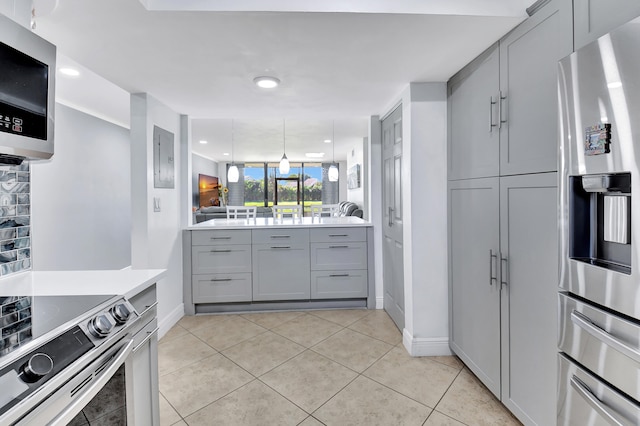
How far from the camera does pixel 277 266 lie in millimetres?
3287

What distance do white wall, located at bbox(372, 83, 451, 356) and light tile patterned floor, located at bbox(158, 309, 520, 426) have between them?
0.23 meters

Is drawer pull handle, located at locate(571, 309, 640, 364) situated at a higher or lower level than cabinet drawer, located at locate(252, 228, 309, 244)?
lower

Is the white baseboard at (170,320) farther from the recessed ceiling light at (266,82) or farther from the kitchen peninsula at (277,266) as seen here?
the recessed ceiling light at (266,82)

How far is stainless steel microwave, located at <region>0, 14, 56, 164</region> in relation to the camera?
37.5 inches

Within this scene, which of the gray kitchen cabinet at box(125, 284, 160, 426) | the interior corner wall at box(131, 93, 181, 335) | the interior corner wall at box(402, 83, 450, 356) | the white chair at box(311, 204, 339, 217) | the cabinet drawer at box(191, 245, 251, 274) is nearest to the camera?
A: the gray kitchen cabinet at box(125, 284, 160, 426)

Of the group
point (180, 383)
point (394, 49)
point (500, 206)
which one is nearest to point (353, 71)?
point (394, 49)

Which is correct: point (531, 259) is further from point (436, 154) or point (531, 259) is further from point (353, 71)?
point (353, 71)

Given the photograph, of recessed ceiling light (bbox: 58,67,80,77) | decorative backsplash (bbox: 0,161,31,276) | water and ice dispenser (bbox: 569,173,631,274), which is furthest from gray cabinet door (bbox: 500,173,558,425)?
recessed ceiling light (bbox: 58,67,80,77)

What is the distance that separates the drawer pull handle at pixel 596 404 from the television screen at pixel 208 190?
925cm

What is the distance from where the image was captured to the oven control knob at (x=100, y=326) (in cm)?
91

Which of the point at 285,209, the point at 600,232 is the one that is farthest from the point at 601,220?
the point at 285,209

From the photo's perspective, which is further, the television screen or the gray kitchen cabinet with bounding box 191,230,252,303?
the television screen

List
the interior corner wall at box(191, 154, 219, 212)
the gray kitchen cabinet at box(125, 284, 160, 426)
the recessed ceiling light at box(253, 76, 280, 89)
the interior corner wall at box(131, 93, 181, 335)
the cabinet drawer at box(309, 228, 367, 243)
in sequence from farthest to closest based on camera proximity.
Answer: the interior corner wall at box(191, 154, 219, 212) < the cabinet drawer at box(309, 228, 367, 243) < the interior corner wall at box(131, 93, 181, 335) < the recessed ceiling light at box(253, 76, 280, 89) < the gray kitchen cabinet at box(125, 284, 160, 426)

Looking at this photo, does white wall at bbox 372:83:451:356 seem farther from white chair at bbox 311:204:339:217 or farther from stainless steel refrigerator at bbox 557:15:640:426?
white chair at bbox 311:204:339:217
